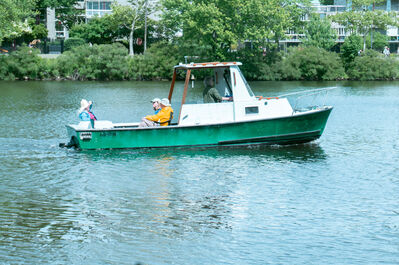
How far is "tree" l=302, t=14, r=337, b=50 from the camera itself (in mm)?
98375

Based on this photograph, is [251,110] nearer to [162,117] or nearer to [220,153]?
[220,153]

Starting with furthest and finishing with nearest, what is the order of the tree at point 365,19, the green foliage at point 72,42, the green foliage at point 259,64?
the tree at point 365,19 → the green foliage at point 72,42 → the green foliage at point 259,64

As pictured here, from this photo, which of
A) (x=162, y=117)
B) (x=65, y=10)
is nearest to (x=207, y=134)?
(x=162, y=117)

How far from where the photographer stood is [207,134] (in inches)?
804

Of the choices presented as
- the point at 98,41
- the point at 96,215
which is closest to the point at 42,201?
the point at 96,215

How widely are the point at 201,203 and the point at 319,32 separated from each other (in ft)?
290

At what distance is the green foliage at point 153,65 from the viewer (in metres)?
67.4

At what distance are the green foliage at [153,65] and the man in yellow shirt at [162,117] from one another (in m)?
47.4

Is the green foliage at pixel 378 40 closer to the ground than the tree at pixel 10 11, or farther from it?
closer to the ground

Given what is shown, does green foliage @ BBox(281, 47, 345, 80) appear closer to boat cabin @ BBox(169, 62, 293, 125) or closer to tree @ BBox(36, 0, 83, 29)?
tree @ BBox(36, 0, 83, 29)

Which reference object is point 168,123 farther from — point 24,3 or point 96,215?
point 24,3

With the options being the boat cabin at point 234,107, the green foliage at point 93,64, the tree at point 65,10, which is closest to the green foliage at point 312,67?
the green foliage at point 93,64

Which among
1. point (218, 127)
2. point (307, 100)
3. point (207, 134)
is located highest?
point (307, 100)

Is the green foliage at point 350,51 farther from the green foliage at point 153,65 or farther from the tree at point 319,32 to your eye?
the tree at point 319,32
